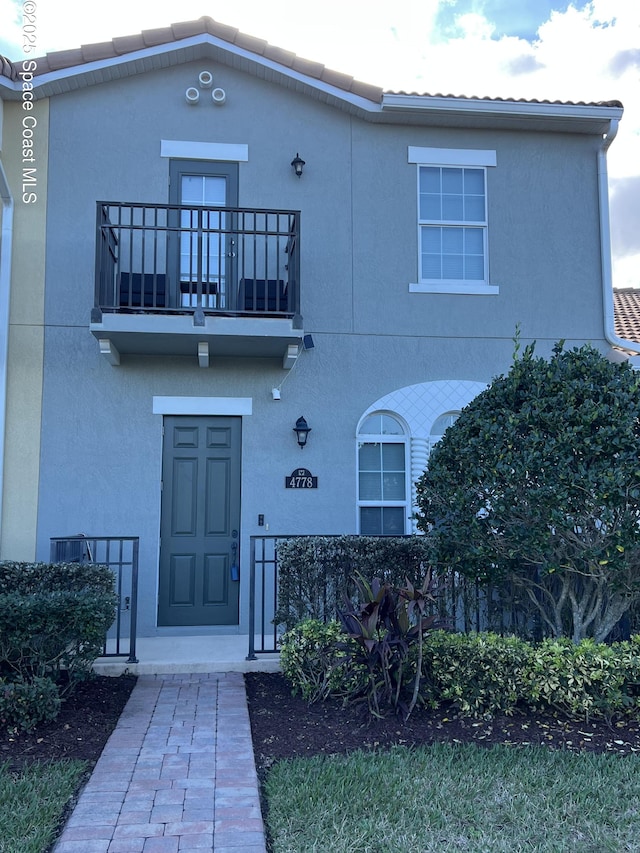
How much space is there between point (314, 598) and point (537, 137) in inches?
253

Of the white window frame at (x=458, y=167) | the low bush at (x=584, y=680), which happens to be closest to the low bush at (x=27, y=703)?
the low bush at (x=584, y=680)

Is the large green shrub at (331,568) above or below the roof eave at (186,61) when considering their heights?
below

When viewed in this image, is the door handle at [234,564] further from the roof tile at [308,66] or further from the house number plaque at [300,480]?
the roof tile at [308,66]

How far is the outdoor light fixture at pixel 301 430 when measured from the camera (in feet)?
26.5

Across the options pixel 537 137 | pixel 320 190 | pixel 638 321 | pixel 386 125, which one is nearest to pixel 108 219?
pixel 320 190

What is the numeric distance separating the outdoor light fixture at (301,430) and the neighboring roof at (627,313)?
4853 millimetres

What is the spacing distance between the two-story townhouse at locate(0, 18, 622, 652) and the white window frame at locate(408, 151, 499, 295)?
3cm

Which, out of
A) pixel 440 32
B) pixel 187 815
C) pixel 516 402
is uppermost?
pixel 440 32

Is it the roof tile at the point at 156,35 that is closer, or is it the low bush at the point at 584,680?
the low bush at the point at 584,680

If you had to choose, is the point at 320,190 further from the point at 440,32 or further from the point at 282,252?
the point at 440,32

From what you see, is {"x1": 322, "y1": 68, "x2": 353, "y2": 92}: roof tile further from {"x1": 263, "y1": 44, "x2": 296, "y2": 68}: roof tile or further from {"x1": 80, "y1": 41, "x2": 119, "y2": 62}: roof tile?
{"x1": 80, "y1": 41, "x2": 119, "y2": 62}: roof tile

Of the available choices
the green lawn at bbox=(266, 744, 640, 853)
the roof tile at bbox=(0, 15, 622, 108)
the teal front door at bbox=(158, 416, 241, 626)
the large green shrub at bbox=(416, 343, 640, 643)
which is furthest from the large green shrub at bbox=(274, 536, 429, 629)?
the roof tile at bbox=(0, 15, 622, 108)

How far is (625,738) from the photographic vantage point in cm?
489

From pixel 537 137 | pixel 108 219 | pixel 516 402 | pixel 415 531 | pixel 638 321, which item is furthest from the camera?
pixel 638 321
